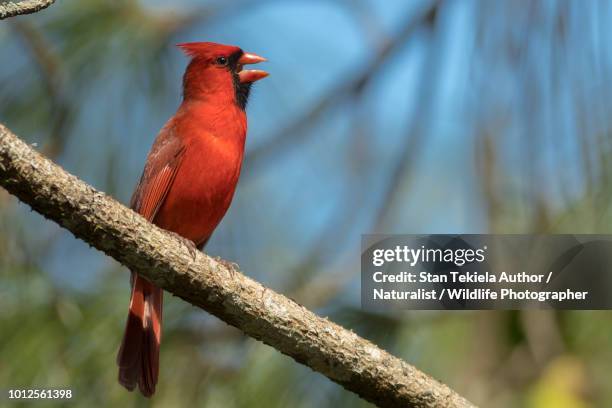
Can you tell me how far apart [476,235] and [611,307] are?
1.74ft

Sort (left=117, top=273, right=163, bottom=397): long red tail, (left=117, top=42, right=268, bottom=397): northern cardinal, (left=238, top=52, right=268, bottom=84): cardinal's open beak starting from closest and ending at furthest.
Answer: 1. (left=117, top=273, right=163, bottom=397): long red tail
2. (left=117, top=42, right=268, bottom=397): northern cardinal
3. (left=238, top=52, right=268, bottom=84): cardinal's open beak

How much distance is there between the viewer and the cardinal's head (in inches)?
119

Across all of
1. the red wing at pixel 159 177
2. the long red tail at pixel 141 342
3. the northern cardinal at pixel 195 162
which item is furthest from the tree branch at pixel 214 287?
the red wing at pixel 159 177

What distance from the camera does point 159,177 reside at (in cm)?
281

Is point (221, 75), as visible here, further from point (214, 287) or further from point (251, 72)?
point (214, 287)

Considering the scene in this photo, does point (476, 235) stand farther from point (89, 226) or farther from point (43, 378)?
point (43, 378)

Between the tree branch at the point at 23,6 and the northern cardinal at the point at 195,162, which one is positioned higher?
the northern cardinal at the point at 195,162

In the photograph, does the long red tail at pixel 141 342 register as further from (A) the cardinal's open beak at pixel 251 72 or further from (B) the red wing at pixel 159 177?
(A) the cardinal's open beak at pixel 251 72

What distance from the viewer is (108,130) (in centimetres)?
266

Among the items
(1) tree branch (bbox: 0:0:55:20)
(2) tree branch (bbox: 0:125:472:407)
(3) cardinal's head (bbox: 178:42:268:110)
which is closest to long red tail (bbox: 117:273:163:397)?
(2) tree branch (bbox: 0:125:472:407)

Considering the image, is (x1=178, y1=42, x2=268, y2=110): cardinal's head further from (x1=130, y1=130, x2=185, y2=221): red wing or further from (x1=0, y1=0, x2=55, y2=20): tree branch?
(x1=0, y1=0, x2=55, y2=20): tree branch

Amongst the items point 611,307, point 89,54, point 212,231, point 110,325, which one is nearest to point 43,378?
point 110,325

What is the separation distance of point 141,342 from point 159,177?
1.91 ft

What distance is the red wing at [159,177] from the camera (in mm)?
2803
